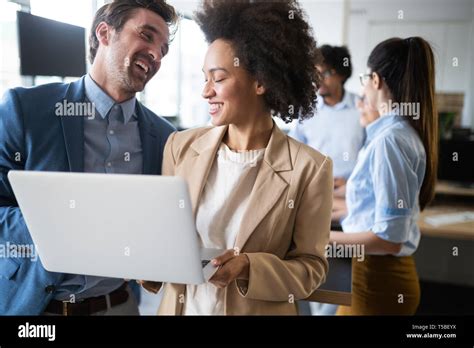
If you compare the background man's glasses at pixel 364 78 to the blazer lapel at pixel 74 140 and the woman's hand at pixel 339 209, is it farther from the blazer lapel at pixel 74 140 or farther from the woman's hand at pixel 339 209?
the blazer lapel at pixel 74 140

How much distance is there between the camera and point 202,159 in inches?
36.8

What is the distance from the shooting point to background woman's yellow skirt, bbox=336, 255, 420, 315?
1106 mm

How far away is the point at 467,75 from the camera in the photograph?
104 cm

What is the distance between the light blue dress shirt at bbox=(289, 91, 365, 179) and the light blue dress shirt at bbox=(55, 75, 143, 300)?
1.15ft

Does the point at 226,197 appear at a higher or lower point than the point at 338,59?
lower

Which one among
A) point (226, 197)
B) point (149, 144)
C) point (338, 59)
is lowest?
point (226, 197)

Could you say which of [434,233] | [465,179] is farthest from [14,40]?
[434,233]

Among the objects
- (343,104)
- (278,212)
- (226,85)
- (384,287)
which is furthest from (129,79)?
(384,287)

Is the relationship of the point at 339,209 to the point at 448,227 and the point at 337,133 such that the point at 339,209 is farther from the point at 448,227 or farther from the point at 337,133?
the point at 448,227

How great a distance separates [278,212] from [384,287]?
427 mm

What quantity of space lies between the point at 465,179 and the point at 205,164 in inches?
30.9

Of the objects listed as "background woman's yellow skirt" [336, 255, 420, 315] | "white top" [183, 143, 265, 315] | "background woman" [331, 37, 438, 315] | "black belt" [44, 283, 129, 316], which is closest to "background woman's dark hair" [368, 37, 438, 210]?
"background woman" [331, 37, 438, 315]

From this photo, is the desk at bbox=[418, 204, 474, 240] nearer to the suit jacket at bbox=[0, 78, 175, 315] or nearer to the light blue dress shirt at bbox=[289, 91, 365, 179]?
the light blue dress shirt at bbox=[289, 91, 365, 179]

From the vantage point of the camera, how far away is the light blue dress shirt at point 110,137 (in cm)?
94
